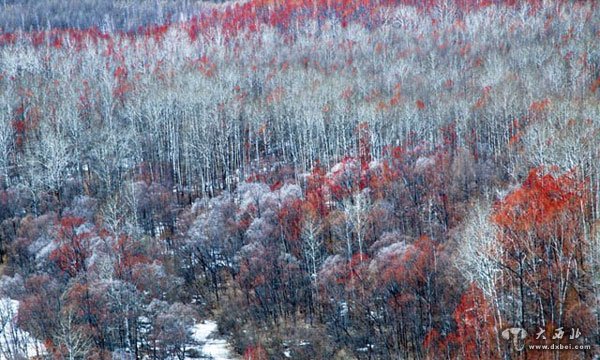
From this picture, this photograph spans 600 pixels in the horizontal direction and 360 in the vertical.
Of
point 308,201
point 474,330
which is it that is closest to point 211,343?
point 308,201

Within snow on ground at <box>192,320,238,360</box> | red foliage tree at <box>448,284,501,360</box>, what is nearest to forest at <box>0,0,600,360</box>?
red foliage tree at <box>448,284,501,360</box>

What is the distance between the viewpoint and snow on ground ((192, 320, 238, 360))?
4922cm

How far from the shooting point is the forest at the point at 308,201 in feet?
146

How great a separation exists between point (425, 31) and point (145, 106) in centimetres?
6623

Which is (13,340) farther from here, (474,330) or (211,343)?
(474,330)

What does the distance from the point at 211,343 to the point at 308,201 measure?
57.6 feet

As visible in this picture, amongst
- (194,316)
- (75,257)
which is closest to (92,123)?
(75,257)

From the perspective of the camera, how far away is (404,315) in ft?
158

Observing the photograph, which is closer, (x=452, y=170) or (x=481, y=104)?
(x=452, y=170)

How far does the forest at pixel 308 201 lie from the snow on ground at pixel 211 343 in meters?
0.34

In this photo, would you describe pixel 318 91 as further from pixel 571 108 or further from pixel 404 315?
pixel 404 315

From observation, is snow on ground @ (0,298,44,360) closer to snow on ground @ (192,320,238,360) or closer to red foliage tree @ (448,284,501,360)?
snow on ground @ (192,320,238,360)

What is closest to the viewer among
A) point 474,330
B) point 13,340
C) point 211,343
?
point 474,330

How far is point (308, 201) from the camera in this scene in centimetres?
6381
